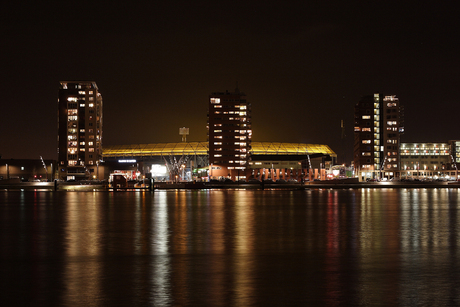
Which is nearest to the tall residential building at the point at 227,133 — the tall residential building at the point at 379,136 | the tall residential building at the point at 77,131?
the tall residential building at the point at 77,131

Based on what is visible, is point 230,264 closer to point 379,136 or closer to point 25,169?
point 25,169

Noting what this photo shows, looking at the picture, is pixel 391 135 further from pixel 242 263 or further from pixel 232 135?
pixel 242 263

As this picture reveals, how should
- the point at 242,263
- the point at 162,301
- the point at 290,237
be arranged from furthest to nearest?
1. the point at 290,237
2. the point at 242,263
3. the point at 162,301

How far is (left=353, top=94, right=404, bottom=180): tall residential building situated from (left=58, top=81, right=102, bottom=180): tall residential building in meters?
96.2

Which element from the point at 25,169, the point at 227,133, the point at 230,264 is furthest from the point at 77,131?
the point at 230,264

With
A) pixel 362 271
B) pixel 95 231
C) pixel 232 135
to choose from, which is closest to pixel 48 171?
pixel 232 135

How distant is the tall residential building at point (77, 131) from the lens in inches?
7052

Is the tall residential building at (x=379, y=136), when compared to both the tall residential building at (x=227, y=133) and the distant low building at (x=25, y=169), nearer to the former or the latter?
the tall residential building at (x=227, y=133)

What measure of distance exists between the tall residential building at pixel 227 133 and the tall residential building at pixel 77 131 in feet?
131

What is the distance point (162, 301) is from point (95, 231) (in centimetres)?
1392

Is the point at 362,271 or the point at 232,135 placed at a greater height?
the point at 232,135

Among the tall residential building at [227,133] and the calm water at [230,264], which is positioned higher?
the tall residential building at [227,133]

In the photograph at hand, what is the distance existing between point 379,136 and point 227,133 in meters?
57.0

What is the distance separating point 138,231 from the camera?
2392 centimetres
